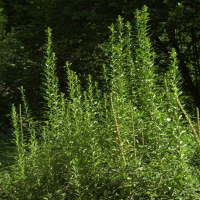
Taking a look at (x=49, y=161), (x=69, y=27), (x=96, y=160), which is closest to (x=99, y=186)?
(x=96, y=160)

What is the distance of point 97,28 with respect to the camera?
802cm

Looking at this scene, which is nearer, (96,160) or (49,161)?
Answer: (96,160)

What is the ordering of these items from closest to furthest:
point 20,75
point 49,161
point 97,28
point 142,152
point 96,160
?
point 142,152, point 96,160, point 49,161, point 97,28, point 20,75

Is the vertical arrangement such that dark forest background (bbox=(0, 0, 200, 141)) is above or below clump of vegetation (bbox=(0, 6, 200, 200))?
above

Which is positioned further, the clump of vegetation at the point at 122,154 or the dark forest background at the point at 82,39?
the dark forest background at the point at 82,39

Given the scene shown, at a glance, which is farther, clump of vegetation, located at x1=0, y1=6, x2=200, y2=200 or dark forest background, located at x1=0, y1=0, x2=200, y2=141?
dark forest background, located at x1=0, y1=0, x2=200, y2=141

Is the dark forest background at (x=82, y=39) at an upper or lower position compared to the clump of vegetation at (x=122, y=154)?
upper

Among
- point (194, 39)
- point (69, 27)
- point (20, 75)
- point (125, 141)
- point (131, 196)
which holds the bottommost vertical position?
point (131, 196)

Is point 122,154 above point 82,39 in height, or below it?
below

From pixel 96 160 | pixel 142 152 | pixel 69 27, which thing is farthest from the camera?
pixel 69 27

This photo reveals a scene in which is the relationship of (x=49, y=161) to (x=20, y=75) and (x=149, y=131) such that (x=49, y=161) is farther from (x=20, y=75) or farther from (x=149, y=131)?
(x=20, y=75)

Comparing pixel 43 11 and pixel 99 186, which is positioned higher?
pixel 43 11

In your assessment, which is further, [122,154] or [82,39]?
[82,39]

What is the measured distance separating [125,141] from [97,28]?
546 centimetres
